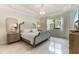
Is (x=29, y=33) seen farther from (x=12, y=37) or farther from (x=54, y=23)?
(x=54, y=23)

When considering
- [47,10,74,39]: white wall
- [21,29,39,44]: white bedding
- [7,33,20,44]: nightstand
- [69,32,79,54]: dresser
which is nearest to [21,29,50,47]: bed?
[21,29,39,44]: white bedding

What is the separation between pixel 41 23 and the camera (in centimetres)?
241

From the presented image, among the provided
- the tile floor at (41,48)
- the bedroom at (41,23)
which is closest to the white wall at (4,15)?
the bedroom at (41,23)

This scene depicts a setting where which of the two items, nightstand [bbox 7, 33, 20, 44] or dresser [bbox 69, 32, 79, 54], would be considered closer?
dresser [bbox 69, 32, 79, 54]

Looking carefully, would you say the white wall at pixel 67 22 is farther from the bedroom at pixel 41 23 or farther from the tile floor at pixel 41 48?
the tile floor at pixel 41 48

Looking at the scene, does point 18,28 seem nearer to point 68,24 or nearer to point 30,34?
point 30,34

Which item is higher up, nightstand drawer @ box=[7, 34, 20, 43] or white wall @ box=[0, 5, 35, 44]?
white wall @ box=[0, 5, 35, 44]

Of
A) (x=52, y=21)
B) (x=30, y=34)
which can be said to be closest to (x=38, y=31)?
(x=30, y=34)

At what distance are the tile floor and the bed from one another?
3.6 inches

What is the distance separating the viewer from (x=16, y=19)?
2.35 meters

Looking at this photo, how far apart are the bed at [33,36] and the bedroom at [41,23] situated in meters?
0.02

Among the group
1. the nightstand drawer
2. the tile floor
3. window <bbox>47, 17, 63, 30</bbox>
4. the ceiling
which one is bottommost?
the tile floor

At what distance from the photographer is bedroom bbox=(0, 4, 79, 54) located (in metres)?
2.33

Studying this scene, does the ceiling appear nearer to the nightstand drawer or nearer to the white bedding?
the white bedding
